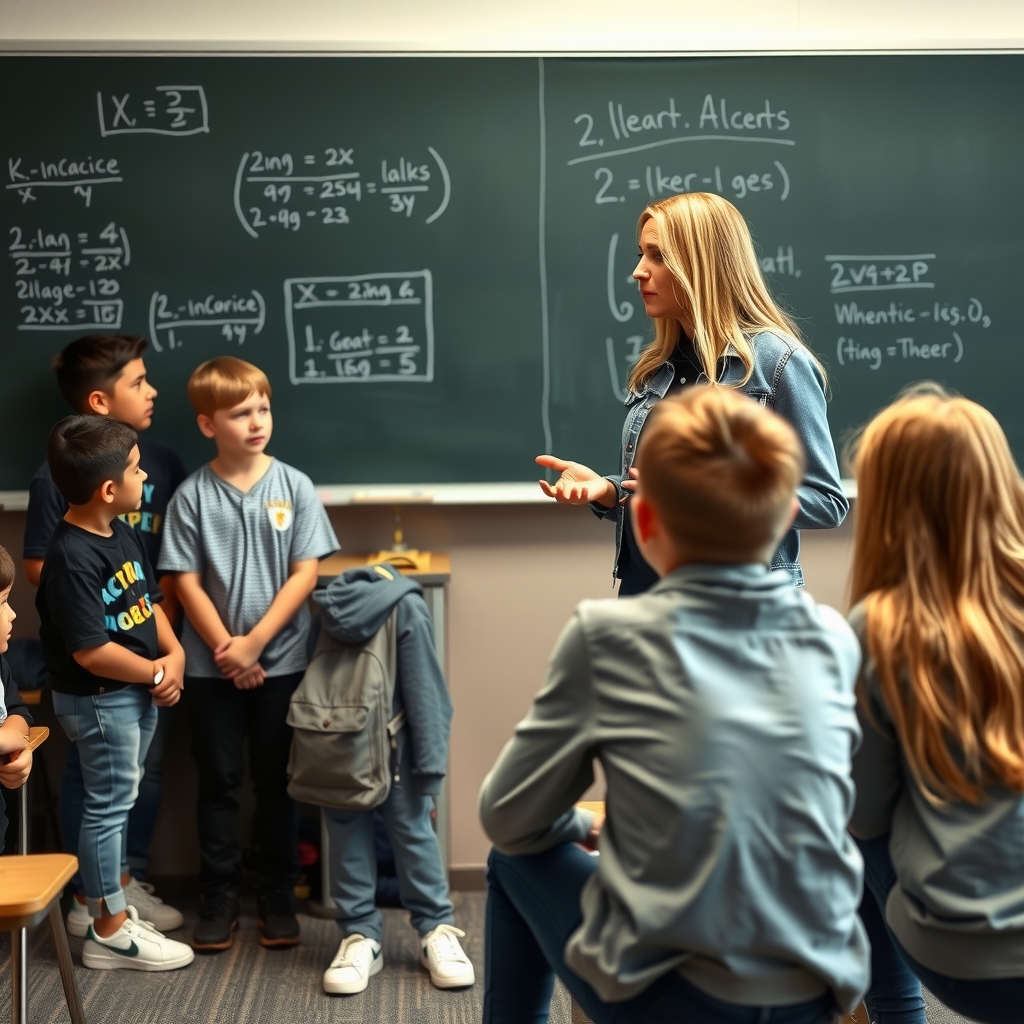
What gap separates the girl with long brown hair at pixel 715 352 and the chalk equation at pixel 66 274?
1.60m

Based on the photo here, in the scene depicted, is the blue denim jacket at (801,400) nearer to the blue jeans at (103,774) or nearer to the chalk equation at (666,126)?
the chalk equation at (666,126)

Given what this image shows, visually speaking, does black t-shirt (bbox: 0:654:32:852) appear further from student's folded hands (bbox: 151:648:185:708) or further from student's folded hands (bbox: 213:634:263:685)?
student's folded hands (bbox: 213:634:263:685)

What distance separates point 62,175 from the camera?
125 inches

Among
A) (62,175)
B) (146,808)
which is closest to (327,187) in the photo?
(62,175)

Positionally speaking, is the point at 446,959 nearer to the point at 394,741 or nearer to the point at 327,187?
the point at 394,741

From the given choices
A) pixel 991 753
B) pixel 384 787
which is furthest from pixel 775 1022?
pixel 384 787

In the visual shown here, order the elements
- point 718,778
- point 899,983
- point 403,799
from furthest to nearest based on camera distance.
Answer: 1. point 403,799
2. point 899,983
3. point 718,778

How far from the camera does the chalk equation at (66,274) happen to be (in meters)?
3.19

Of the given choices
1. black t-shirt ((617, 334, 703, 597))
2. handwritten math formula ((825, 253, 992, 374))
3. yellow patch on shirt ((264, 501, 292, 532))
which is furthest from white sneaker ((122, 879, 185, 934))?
handwritten math formula ((825, 253, 992, 374))

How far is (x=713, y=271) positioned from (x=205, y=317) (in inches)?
62.8

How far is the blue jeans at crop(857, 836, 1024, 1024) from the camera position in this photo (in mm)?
1455

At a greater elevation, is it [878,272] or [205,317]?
[878,272]

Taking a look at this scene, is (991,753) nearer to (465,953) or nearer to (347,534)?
(465,953)

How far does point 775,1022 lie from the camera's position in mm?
1302
